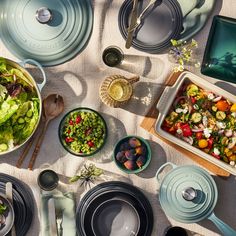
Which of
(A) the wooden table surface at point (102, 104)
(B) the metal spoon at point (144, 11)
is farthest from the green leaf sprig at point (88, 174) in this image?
(B) the metal spoon at point (144, 11)

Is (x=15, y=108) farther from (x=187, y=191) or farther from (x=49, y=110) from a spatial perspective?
(x=187, y=191)

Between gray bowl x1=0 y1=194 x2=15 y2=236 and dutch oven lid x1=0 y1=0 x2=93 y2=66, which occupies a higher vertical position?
dutch oven lid x1=0 y1=0 x2=93 y2=66

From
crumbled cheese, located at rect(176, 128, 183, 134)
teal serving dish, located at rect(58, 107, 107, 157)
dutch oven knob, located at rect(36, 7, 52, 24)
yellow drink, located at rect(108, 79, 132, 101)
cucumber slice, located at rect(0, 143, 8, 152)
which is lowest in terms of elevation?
cucumber slice, located at rect(0, 143, 8, 152)

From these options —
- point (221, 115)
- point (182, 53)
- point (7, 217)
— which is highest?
point (182, 53)

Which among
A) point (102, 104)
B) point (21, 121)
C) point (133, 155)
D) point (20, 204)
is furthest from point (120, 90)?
point (20, 204)

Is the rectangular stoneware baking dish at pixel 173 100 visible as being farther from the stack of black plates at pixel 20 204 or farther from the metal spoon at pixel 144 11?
the stack of black plates at pixel 20 204

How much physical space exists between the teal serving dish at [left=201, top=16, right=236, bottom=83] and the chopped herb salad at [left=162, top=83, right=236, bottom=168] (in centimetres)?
7

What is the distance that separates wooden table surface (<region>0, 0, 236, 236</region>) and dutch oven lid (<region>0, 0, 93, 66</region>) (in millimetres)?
47

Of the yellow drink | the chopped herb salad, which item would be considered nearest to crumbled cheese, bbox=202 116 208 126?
the chopped herb salad

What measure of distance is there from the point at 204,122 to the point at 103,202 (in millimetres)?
387

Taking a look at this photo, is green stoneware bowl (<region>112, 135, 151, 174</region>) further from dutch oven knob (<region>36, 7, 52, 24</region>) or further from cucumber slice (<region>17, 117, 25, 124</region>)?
dutch oven knob (<region>36, 7, 52, 24</region>)

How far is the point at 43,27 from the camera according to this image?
1613 mm

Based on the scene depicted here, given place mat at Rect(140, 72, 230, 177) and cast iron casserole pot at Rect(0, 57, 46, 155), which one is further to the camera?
place mat at Rect(140, 72, 230, 177)

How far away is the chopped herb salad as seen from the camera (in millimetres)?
1625
